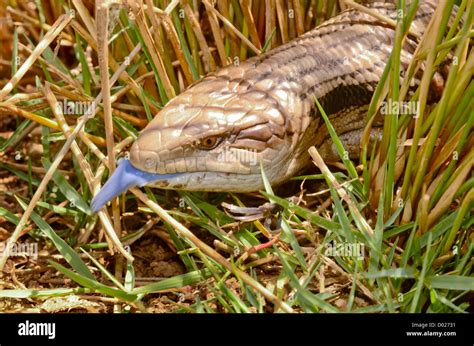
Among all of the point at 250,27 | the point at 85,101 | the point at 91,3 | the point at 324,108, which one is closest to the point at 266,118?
the point at 324,108

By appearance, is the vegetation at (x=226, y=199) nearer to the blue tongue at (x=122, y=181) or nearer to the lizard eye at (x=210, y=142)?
the blue tongue at (x=122, y=181)

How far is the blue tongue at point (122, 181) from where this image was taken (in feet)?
9.34

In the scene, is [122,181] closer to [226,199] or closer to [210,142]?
[210,142]

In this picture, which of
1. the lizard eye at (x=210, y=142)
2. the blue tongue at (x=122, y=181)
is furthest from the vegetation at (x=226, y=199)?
the lizard eye at (x=210, y=142)

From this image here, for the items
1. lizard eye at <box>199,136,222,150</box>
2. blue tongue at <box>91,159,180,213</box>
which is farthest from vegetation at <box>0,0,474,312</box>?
lizard eye at <box>199,136,222,150</box>

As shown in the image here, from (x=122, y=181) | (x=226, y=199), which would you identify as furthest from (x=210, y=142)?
(x=226, y=199)

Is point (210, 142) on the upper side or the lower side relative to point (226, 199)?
upper

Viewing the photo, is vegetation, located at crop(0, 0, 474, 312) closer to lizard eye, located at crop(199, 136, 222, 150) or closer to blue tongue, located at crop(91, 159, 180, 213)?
blue tongue, located at crop(91, 159, 180, 213)

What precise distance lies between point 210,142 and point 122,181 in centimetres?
33

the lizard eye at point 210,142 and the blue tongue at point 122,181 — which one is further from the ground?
the lizard eye at point 210,142

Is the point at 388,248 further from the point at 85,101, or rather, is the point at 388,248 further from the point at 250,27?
the point at 85,101

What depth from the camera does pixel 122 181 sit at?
9.34 ft

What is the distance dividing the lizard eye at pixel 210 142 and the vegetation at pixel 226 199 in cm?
25

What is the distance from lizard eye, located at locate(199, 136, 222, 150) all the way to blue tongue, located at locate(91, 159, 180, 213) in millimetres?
164
